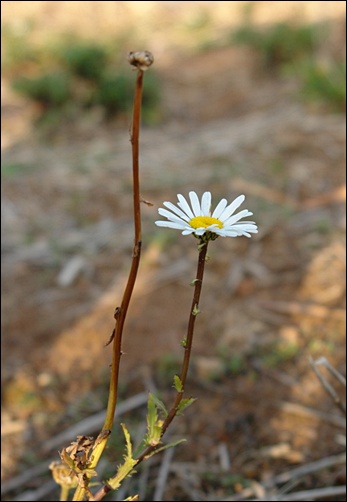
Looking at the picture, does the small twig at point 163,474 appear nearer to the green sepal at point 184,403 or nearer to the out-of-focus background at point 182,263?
the out-of-focus background at point 182,263

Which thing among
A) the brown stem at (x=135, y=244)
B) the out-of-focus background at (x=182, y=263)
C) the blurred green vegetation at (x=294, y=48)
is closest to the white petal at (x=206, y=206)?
the brown stem at (x=135, y=244)

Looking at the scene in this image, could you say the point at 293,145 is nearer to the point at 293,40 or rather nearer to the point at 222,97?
the point at 222,97

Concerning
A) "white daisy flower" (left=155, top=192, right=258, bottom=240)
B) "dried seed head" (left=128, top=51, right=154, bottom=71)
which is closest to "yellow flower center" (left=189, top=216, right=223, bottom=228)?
"white daisy flower" (left=155, top=192, right=258, bottom=240)

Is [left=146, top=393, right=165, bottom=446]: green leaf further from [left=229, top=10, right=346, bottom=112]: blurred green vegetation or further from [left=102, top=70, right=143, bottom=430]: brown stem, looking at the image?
[left=229, top=10, right=346, bottom=112]: blurred green vegetation

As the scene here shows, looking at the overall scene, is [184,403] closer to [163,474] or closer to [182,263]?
[163,474]

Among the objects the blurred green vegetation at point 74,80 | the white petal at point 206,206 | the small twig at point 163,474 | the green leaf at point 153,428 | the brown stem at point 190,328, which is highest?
the blurred green vegetation at point 74,80
